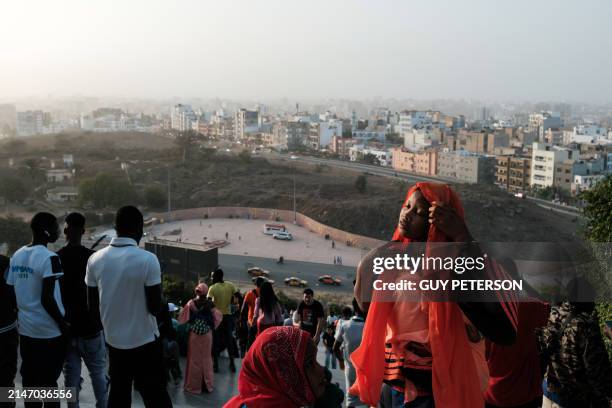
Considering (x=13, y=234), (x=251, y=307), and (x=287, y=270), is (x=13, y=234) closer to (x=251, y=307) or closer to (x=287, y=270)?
(x=287, y=270)

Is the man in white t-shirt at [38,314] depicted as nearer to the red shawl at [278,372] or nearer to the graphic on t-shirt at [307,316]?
the red shawl at [278,372]

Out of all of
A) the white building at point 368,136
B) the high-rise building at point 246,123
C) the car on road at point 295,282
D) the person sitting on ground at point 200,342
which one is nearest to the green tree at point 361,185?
the car on road at point 295,282

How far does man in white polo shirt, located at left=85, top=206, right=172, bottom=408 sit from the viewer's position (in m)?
1.96

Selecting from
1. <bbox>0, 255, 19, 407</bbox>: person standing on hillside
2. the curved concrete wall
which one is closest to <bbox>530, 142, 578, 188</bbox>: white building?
→ the curved concrete wall

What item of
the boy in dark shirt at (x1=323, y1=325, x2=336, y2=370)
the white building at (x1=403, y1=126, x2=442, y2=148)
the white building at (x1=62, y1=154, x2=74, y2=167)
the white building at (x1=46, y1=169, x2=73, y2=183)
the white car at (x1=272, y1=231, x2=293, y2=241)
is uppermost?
the boy in dark shirt at (x1=323, y1=325, x2=336, y2=370)

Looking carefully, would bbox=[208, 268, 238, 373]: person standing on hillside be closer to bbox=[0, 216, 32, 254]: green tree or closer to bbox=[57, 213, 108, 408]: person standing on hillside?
bbox=[57, 213, 108, 408]: person standing on hillside

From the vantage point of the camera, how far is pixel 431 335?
4.49 feet

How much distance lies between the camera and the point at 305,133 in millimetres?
65625

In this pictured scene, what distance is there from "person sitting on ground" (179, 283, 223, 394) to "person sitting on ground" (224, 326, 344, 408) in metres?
1.83

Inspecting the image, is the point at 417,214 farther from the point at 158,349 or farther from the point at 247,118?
the point at 247,118

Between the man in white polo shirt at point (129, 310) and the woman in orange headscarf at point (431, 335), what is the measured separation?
78 cm

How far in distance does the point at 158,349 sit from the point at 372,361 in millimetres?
875

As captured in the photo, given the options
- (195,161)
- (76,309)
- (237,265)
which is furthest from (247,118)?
A: (76,309)

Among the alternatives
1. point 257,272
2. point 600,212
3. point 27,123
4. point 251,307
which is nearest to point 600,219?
point 600,212
